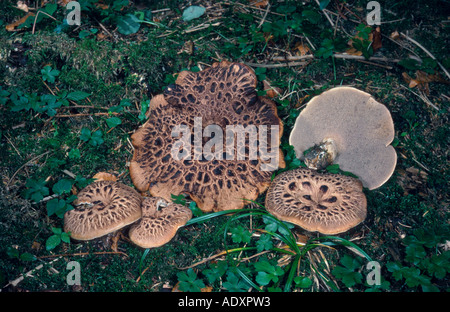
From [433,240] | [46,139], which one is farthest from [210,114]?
[433,240]

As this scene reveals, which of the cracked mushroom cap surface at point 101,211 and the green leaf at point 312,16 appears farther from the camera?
the green leaf at point 312,16

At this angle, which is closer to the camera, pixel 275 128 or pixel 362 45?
pixel 275 128

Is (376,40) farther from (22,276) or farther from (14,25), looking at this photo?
(22,276)

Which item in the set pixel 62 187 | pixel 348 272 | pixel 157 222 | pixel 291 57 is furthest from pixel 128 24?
pixel 348 272

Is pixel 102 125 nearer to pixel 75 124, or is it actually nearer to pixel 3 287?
pixel 75 124

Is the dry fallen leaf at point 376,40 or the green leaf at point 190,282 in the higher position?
the dry fallen leaf at point 376,40

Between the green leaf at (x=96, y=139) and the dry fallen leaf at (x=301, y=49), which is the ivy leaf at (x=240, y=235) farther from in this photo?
the dry fallen leaf at (x=301, y=49)

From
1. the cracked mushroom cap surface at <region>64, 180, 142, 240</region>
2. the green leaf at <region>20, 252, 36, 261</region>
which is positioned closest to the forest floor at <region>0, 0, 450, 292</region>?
the green leaf at <region>20, 252, 36, 261</region>

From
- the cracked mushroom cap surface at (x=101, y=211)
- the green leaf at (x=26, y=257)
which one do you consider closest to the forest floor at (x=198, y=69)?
the green leaf at (x=26, y=257)
